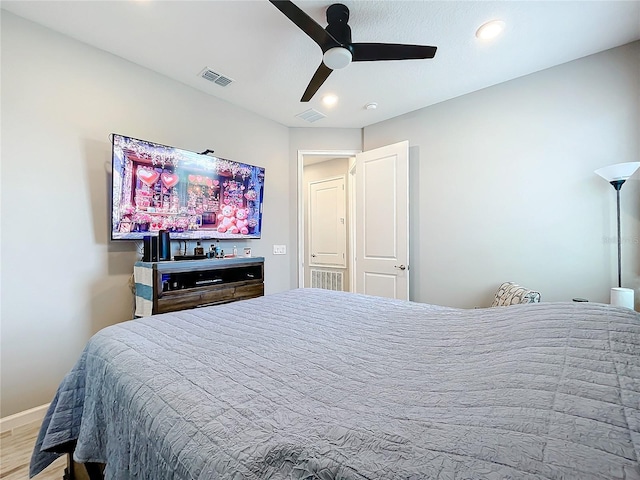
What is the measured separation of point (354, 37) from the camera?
84.3 inches

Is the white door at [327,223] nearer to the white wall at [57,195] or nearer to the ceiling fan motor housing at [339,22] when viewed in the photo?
the white wall at [57,195]

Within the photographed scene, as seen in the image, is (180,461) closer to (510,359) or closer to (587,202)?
(510,359)

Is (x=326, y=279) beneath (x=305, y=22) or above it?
beneath

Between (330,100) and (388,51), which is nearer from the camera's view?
(388,51)

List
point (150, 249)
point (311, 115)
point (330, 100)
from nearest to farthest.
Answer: point (150, 249)
point (330, 100)
point (311, 115)

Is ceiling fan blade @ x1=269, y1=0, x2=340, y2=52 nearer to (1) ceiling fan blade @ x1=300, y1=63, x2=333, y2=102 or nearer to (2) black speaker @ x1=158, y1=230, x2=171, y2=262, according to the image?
(1) ceiling fan blade @ x1=300, y1=63, x2=333, y2=102

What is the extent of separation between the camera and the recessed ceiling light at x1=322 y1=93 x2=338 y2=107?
2.99 m

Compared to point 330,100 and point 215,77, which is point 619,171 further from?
point 215,77

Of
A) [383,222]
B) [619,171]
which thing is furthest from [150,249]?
[619,171]

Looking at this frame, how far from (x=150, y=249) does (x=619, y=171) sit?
3.58 metres

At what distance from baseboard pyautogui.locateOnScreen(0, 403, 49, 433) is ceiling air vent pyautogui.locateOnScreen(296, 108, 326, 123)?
3567 millimetres

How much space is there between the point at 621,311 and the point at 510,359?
0.49m

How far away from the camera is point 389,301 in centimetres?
173

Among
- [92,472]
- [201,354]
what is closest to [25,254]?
[92,472]
